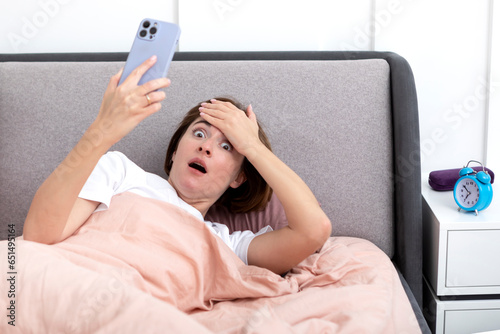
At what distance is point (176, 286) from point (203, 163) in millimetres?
338

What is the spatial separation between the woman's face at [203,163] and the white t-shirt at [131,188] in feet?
0.15

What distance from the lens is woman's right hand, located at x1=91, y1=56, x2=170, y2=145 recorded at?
42.2 inches

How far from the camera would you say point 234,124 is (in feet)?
4.70

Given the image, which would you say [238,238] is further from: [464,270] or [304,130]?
[464,270]

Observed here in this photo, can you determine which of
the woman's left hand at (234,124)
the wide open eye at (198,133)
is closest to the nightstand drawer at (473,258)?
the woman's left hand at (234,124)

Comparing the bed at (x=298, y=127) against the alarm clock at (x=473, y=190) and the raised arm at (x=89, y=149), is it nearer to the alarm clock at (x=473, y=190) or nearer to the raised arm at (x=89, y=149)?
the alarm clock at (x=473, y=190)

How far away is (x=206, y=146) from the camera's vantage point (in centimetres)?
143

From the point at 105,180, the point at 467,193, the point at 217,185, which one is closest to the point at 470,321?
the point at 467,193

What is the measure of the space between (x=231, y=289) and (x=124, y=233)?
29 cm

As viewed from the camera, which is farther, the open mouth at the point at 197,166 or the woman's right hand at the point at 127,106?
→ the open mouth at the point at 197,166

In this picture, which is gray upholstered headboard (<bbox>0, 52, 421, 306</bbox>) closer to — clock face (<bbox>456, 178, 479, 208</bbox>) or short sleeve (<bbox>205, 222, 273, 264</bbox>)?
clock face (<bbox>456, 178, 479, 208</bbox>)

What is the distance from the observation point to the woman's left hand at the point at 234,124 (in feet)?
4.65

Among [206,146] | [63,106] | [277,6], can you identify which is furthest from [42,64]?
[277,6]

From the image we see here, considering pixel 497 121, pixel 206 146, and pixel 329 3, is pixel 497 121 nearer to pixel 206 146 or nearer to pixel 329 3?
pixel 329 3
